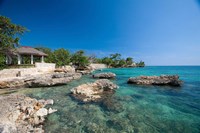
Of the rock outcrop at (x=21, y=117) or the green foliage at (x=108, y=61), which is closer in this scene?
the rock outcrop at (x=21, y=117)

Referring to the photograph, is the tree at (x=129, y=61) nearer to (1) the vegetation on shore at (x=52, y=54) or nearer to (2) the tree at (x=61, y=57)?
(1) the vegetation on shore at (x=52, y=54)

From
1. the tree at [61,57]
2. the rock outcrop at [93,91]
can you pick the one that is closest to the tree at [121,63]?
the tree at [61,57]

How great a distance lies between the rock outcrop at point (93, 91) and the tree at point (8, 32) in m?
13.5

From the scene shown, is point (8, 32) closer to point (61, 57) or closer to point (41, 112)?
point (41, 112)

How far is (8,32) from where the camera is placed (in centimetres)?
1667

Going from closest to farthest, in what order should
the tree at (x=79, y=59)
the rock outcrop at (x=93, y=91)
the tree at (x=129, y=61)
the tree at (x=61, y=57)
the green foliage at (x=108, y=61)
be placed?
the rock outcrop at (x=93, y=91), the tree at (x=61, y=57), the tree at (x=79, y=59), the green foliage at (x=108, y=61), the tree at (x=129, y=61)

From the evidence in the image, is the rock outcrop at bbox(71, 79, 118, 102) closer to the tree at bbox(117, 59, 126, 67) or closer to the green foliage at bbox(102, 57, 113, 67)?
the green foliage at bbox(102, 57, 113, 67)

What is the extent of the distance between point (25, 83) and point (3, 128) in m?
13.4

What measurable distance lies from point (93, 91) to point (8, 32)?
1730 centimetres

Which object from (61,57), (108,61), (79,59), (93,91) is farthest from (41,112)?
(108,61)

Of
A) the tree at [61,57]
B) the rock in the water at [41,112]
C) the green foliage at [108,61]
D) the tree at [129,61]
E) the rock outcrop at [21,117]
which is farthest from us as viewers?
the tree at [129,61]

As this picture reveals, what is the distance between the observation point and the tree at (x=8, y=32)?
50.8 feet

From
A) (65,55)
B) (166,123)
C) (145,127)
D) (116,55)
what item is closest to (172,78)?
(166,123)

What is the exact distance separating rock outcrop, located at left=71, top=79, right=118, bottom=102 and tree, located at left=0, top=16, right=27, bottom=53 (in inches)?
532
